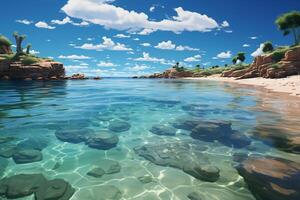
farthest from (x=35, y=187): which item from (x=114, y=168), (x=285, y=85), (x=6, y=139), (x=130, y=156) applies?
(x=285, y=85)

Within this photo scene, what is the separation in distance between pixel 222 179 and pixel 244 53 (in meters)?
120

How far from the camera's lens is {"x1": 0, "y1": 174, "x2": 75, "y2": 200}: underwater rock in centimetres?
526

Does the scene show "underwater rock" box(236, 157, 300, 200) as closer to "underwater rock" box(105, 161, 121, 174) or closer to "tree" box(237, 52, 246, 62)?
"underwater rock" box(105, 161, 121, 174)

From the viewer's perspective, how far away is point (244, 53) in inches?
4523

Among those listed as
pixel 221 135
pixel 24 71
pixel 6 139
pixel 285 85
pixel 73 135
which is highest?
pixel 285 85

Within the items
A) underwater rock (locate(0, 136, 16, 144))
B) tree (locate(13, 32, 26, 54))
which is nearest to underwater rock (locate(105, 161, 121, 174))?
underwater rock (locate(0, 136, 16, 144))

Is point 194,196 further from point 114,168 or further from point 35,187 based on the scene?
point 35,187

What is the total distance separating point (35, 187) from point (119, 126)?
238 inches

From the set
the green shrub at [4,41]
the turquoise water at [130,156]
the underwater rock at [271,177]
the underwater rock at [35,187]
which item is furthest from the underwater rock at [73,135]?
the green shrub at [4,41]

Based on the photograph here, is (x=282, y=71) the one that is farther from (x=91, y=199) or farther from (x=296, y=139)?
(x=91, y=199)

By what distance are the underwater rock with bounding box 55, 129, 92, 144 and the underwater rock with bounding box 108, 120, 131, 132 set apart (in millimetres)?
1186

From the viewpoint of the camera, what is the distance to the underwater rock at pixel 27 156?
23.8ft

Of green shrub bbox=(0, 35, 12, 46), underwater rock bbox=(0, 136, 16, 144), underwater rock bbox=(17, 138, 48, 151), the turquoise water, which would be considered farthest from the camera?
green shrub bbox=(0, 35, 12, 46)

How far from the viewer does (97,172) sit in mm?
6527
